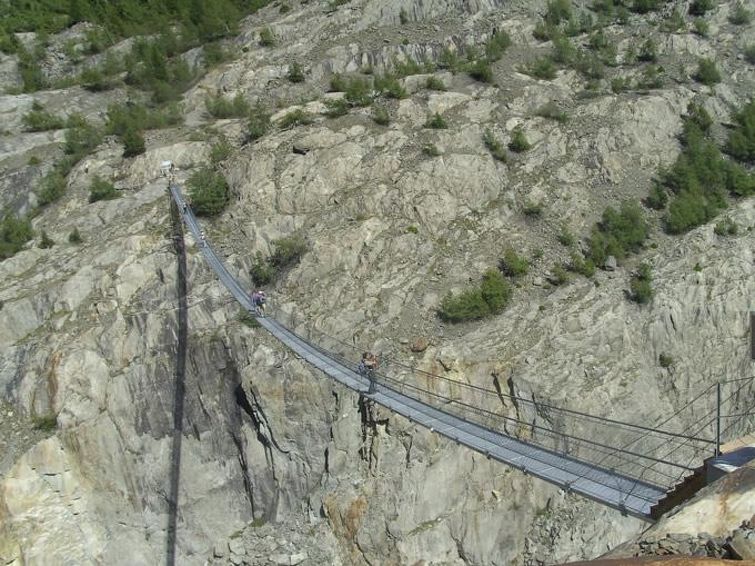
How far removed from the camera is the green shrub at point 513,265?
1836 cm

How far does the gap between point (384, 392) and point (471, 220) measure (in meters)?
7.37

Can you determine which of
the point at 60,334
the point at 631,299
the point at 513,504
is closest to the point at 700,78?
the point at 631,299

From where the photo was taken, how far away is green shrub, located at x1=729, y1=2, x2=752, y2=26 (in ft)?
84.6

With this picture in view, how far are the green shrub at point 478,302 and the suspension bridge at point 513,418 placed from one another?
2140 mm

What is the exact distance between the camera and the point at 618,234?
19.3m

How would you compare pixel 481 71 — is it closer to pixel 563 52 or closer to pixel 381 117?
pixel 563 52

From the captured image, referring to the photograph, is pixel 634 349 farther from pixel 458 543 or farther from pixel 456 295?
pixel 458 543

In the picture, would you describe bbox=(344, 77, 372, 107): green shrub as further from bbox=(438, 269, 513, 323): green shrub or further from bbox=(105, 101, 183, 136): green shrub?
bbox=(438, 269, 513, 323): green shrub

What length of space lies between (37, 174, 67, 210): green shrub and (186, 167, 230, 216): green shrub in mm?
5128

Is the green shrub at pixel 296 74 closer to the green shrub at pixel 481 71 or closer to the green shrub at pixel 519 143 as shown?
the green shrub at pixel 481 71

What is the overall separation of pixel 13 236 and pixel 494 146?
54.6ft

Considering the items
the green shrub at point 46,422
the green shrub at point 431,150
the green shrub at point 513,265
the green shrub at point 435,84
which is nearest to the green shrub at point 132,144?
the green shrub at point 431,150

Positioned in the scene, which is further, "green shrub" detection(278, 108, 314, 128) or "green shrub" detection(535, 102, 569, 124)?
"green shrub" detection(278, 108, 314, 128)

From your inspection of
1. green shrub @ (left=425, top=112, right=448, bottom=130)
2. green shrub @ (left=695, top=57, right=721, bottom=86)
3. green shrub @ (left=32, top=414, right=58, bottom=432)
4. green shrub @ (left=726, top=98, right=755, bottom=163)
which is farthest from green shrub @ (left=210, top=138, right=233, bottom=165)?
green shrub @ (left=695, top=57, right=721, bottom=86)
